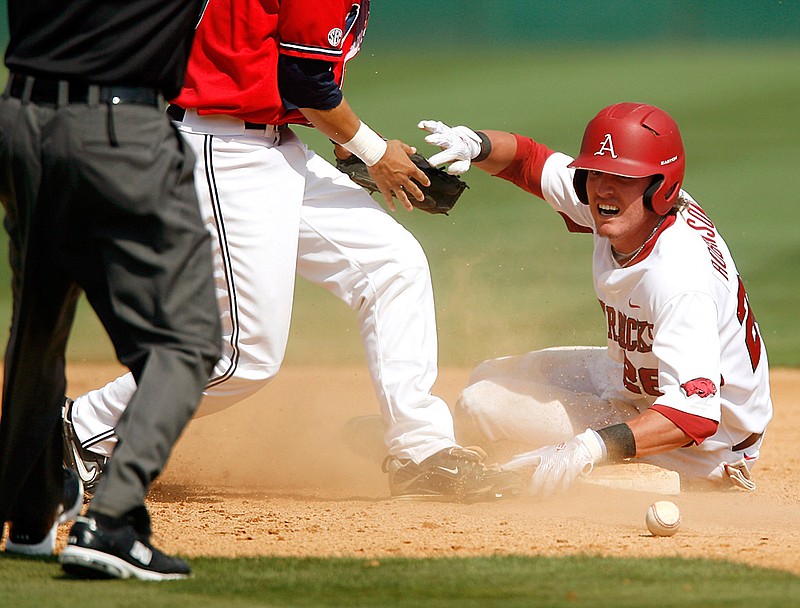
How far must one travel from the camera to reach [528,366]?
14.7 feet

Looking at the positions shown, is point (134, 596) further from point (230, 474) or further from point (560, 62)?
point (560, 62)

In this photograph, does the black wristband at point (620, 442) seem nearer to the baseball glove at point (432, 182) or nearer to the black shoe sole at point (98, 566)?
the baseball glove at point (432, 182)

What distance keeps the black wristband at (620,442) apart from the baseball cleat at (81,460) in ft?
4.97

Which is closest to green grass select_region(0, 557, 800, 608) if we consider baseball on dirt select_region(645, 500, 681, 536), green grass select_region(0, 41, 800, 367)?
baseball on dirt select_region(645, 500, 681, 536)

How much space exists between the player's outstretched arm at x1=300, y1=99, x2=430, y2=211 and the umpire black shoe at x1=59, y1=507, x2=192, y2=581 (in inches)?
60.4

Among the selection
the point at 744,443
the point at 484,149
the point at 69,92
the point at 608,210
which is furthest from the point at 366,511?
the point at 69,92

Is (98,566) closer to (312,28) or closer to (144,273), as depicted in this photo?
(144,273)

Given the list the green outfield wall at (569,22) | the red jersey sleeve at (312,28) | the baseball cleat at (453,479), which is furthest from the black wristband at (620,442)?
the green outfield wall at (569,22)

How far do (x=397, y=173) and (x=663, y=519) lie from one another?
1.34m

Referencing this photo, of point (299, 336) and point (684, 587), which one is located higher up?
point (684, 587)

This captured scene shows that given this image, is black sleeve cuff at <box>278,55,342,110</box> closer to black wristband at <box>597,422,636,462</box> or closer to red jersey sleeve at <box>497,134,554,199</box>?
red jersey sleeve at <box>497,134,554,199</box>

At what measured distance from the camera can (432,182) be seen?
4000mm

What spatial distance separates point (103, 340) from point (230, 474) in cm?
350

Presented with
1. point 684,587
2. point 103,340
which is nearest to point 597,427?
point 684,587
